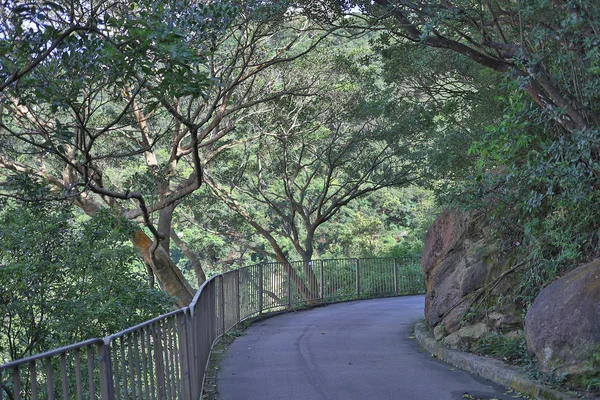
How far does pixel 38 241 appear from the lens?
1102cm

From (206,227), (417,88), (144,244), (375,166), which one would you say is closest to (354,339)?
(144,244)

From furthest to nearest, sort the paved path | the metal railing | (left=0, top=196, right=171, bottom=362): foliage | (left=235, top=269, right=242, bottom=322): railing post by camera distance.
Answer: (left=235, top=269, right=242, bottom=322): railing post, (left=0, top=196, right=171, bottom=362): foliage, the paved path, the metal railing

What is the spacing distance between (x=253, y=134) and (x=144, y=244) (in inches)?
280

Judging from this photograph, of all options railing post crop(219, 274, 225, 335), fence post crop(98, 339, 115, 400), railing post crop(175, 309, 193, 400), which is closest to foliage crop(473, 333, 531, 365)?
railing post crop(175, 309, 193, 400)

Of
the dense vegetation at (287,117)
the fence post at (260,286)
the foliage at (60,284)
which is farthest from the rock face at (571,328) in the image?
the fence post at (260,286)

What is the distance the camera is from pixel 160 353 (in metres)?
5.36

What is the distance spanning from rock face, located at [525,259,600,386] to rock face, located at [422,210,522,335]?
2228 mm

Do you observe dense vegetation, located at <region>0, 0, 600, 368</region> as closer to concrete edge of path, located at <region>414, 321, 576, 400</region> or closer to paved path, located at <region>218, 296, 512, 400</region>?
concrete edge of path, located at <region>414, 321, 576, 400</region>

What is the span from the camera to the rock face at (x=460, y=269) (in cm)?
1128

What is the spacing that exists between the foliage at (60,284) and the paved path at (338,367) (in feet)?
6.55

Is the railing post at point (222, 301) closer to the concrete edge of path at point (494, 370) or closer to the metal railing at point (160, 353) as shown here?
the metal railing at point (160, 353)

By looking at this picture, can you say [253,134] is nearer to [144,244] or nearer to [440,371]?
[144,244]

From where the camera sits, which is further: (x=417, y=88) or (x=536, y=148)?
(x=417, y=88)

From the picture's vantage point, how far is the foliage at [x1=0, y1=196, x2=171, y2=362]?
10211mm
